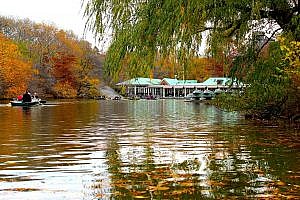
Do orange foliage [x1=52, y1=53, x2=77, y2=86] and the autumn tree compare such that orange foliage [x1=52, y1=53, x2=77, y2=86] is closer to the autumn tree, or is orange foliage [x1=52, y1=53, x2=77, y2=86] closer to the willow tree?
the autumn tree

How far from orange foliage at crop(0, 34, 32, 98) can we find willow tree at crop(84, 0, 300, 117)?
61857 millimetres

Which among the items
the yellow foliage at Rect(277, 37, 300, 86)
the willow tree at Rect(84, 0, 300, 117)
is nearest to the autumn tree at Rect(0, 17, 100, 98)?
the yellow foliage at Rect(277, 37, 300, 86)

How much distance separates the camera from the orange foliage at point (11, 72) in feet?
238

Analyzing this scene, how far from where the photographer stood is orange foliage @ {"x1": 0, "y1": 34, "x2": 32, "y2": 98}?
72625 mm

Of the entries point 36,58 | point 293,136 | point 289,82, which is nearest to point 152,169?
point 293,136

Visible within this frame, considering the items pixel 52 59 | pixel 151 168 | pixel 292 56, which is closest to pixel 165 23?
pixel 151 168

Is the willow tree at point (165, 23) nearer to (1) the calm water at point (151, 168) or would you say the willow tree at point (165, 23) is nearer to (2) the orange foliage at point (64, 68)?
(1) the calm water at point (151, 168)

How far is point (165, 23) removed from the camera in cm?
1080

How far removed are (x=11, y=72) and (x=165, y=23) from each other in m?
66.4

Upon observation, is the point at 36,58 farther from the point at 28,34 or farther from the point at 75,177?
the point at 75,177

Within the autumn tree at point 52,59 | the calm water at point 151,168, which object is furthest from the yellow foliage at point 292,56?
the autumn tree at point 52,59

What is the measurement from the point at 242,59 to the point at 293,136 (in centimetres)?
363

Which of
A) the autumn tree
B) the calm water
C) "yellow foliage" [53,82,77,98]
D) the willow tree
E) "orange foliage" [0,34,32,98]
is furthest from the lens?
the autumn tree

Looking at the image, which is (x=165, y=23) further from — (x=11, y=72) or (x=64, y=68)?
(x=64, y=68)
